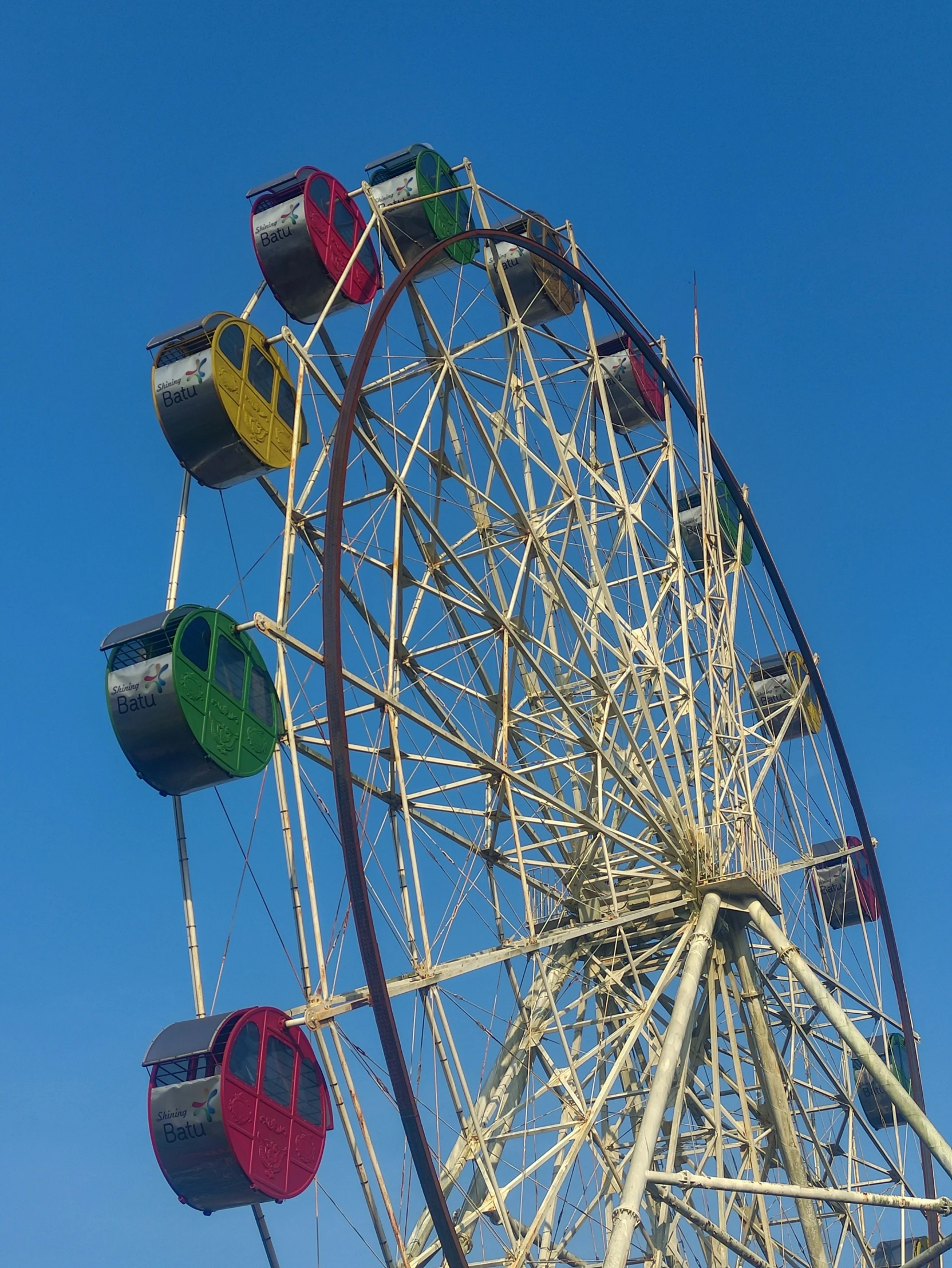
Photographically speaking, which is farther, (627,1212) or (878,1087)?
(878,1087)

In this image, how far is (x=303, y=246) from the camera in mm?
16750

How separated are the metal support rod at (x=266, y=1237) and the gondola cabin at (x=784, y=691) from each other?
53.5ft

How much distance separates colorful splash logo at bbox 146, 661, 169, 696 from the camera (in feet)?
43.2

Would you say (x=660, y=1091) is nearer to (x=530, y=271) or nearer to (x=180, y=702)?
(x=180, y=702)

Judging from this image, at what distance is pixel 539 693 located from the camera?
20000 millimetres

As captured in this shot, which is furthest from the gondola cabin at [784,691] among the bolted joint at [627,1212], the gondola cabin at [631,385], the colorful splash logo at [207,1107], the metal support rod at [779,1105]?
the colorful splash logo at [207,1107]

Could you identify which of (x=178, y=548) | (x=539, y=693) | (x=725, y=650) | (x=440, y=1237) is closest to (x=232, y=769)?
(x=178, y=548)

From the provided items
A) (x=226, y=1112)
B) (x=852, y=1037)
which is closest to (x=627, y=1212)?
(x=226, y=1112)

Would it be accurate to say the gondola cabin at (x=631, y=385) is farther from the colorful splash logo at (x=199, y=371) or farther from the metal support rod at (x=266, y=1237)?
the metal support rod at (x=266, y=1237)

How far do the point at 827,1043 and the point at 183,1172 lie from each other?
11.8m

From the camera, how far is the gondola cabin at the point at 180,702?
1319 centimetres

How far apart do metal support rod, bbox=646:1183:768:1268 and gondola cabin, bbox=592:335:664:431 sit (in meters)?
14.4

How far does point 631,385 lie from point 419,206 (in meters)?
7.77

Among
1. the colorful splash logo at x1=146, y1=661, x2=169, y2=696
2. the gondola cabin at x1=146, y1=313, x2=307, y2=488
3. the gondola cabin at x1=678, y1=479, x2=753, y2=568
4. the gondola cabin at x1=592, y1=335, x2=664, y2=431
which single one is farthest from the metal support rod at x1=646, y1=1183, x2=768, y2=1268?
the gondola cabin at x1=592, y1=335, x2=664, y2=431
